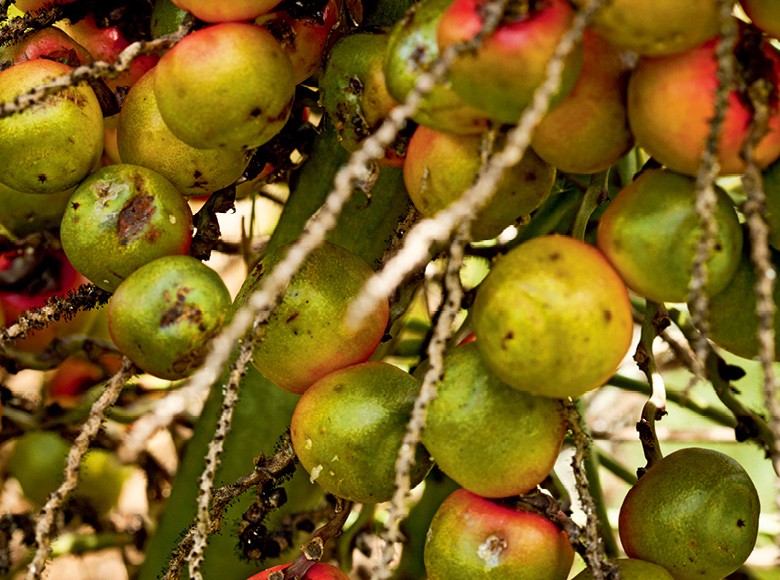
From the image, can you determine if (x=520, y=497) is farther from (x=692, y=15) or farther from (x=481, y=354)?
(x=692, y=15)

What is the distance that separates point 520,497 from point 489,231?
6.6 inches

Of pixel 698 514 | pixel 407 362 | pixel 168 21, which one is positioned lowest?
pixel 407 362

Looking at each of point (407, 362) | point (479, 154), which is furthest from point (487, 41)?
point (407, 362)

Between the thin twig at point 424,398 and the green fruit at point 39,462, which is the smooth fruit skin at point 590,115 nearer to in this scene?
the thin twig at point 424,398

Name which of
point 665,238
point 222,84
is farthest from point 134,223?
point 665,238

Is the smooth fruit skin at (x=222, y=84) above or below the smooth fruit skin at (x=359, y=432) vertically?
above

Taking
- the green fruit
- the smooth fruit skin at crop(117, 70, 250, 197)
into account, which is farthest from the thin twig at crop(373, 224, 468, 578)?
the green fruit

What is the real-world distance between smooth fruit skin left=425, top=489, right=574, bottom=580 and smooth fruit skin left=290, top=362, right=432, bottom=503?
A: 0.04 metres

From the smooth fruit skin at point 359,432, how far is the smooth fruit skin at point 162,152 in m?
0.17

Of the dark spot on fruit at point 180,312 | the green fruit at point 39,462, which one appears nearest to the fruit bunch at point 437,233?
the dark spot on fruit at point 180,312

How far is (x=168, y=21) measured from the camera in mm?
645

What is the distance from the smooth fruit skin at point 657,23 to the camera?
45 centimetres

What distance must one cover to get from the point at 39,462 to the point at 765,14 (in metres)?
0.89

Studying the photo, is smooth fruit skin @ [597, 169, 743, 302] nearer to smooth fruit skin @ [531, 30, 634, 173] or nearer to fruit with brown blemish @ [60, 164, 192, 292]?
smooth fruit skin @ [531, 30, 634, 173]
